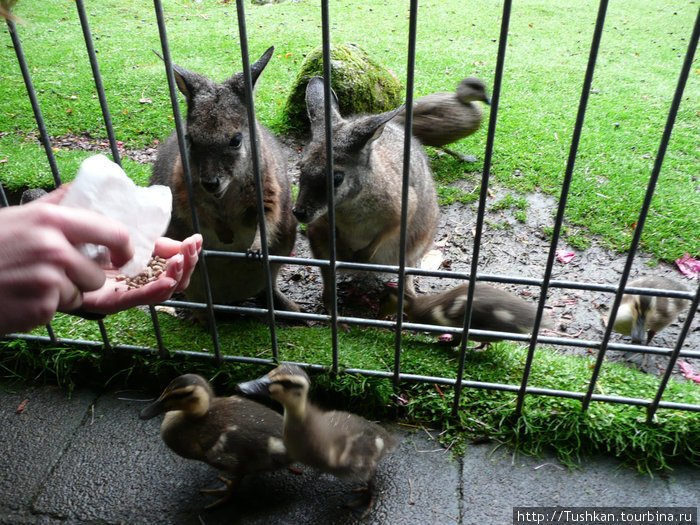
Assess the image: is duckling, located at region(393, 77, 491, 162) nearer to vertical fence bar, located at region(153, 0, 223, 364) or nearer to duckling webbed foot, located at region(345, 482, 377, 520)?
vertical fence bar, located at region(153, 0, 223, 364)

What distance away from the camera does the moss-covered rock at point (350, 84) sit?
20.3 feet

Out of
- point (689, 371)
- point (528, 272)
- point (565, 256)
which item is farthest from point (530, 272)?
point (689, 371)

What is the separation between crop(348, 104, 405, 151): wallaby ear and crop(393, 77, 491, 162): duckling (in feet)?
7.98

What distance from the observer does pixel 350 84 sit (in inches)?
243

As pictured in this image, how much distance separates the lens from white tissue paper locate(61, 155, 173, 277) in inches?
59.1

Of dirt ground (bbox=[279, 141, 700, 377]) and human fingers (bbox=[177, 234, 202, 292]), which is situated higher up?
human fingers (bbox=[177, 234, 202, 292])

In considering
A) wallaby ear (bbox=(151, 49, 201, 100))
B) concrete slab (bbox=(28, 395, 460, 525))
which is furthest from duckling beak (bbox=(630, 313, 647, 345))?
wallaby ear (bbox=(151, 49, 201, 100))

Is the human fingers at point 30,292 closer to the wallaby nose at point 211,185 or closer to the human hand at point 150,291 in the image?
the human hand at point 150,291

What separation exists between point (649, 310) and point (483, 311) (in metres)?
1.13

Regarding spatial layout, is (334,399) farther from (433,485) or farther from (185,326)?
(185,326)

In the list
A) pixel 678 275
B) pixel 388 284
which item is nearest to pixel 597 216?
pixel 678 275

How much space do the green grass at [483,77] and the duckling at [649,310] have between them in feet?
3.38

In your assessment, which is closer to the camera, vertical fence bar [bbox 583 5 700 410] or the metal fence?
vertical fence bar [bbox 583 5 700 410]

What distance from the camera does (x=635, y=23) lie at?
34.9 ft
